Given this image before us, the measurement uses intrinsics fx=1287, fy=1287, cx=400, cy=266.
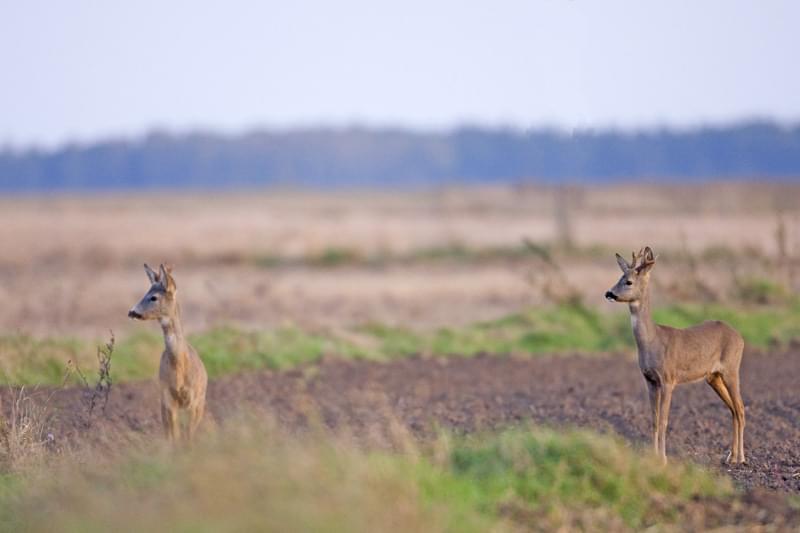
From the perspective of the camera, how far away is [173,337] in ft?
41.2

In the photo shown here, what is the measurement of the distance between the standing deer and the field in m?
0.57

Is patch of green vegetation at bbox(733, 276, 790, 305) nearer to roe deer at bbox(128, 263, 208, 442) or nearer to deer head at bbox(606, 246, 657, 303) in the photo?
deer head at bbox(606, 246, 657, 303)

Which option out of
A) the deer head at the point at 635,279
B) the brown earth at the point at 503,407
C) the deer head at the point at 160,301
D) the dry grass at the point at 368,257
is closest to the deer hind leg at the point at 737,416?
the brown earth at the point at 503,407

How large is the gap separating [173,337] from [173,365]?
0.95ft

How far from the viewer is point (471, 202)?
8719cm

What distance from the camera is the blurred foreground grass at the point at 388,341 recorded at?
18344mm

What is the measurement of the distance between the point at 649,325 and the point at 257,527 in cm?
609

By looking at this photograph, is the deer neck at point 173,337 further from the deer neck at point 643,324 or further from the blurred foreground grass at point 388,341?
the blurred foreground grass at point 388,341

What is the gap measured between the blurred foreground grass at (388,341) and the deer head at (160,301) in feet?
16.5

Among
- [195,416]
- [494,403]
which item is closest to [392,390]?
[494,403]

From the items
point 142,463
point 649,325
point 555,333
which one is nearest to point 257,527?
point 142,463

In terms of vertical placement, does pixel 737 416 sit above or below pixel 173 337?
below

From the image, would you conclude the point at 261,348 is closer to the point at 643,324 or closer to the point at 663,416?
the point at 643,324

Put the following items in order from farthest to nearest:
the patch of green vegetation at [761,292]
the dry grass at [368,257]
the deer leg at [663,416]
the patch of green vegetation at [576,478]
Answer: the dry grass at [368,257]
the patch of green vegetation at [761,292]
the deer leg at [663,416]
the patch of green vegetation at [576,478]
